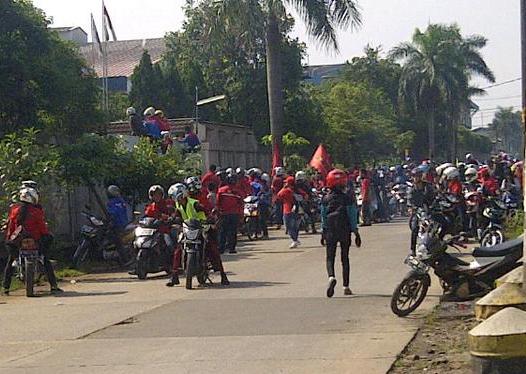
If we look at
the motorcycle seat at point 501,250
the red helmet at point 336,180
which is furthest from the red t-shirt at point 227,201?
the motorcycle seat at point 501,250

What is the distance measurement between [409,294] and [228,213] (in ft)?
31.4

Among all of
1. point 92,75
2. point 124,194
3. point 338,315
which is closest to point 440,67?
point 92,75

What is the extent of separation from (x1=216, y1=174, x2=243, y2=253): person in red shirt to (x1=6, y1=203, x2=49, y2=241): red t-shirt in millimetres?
6041

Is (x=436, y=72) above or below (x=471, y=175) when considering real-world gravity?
above

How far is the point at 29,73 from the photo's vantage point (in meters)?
22.5

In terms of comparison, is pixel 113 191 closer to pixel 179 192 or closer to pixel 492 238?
pixel 179 192

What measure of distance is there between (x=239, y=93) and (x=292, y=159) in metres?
9.92

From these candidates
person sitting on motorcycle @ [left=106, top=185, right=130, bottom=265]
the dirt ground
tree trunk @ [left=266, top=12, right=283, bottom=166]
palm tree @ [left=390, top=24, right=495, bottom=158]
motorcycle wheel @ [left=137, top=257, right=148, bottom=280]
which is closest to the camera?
the dirt ground

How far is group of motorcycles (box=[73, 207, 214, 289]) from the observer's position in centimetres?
1562

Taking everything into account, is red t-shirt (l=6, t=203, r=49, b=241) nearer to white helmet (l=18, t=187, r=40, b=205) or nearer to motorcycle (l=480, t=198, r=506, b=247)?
white helmet (l=18, t=187, r=40, b=205)

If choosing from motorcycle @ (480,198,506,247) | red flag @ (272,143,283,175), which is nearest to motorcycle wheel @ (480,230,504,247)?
motorcycle @ (480,198,506,247)

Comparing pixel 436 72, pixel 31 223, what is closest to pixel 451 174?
pixel 31 223

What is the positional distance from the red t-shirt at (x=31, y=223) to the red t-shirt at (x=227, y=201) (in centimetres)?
609

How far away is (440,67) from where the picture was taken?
67500 mm
